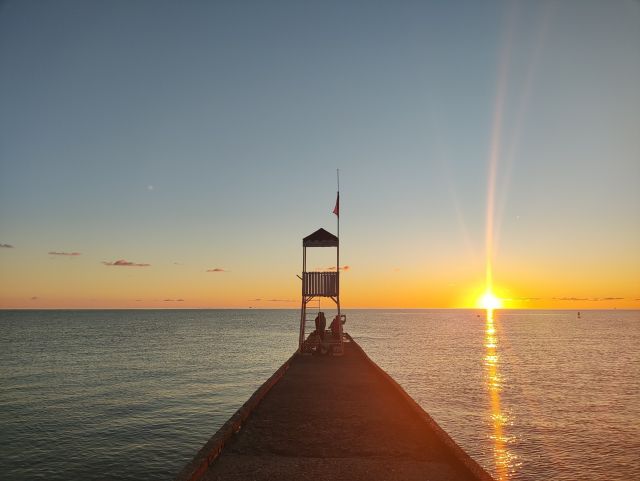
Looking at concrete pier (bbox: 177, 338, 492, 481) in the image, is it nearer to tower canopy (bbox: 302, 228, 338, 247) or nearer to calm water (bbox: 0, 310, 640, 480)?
calm water (bbox: 0, 310, 640, 480)

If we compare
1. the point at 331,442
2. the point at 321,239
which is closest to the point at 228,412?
the point at 321,239

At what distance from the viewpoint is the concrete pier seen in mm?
7844

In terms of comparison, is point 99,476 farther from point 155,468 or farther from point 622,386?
point 622,386

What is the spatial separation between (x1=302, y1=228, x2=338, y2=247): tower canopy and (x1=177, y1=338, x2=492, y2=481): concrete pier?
402 inches

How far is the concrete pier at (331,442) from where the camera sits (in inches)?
309

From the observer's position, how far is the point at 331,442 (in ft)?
31.3

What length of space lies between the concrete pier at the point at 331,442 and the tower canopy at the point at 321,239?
1022 centimetres

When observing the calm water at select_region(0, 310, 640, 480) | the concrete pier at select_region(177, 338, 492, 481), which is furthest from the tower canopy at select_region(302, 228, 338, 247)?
the concrete pier at select_region(177, 338, 492, 481)

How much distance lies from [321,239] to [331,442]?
15.5 m

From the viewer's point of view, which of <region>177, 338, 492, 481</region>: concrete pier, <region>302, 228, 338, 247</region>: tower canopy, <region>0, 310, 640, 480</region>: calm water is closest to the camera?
<region>177, 338, 492, 481</region>: concrete pier

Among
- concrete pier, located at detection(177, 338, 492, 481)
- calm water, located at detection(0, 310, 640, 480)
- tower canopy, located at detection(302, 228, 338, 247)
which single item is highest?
tower canopy, located at detection(302, 228, 338, 247)

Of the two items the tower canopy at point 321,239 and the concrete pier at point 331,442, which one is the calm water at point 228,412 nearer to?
the concrete pier at point 331,442

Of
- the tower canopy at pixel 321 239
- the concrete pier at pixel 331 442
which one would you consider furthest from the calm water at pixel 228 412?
the tower canopy at pixel 321 239

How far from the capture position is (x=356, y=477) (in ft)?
25.0
